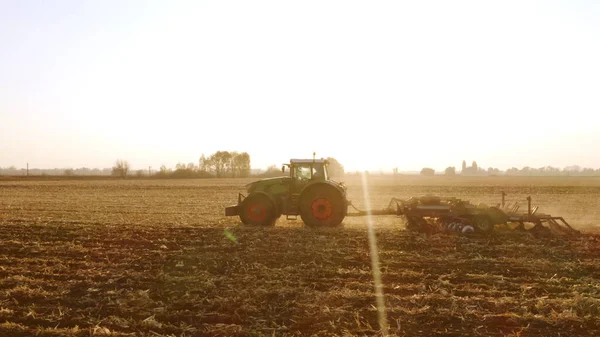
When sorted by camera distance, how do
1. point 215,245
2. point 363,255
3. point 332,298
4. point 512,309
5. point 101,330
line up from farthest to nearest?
point 215,245
point 363,255
point 332,298
point 512,309
point 101,330

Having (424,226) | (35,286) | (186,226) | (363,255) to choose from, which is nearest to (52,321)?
(35,286)

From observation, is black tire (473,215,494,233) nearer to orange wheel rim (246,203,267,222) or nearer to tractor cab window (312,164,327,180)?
tractor cab window (312,164,327,180)

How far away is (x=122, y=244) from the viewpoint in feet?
37.9

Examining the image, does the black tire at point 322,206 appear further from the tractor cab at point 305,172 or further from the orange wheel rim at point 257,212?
the orange wheel rim at point 257,212

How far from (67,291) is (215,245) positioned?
13.7 ft

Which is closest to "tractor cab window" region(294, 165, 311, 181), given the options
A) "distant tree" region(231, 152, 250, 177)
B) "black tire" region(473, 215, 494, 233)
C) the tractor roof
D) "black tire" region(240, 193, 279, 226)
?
the tractor roof

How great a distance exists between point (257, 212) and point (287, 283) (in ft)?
20.8

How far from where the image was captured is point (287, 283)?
797 cm

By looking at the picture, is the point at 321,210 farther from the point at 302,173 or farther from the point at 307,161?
the point at 307,161

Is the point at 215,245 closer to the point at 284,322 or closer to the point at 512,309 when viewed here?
the point at 284,322

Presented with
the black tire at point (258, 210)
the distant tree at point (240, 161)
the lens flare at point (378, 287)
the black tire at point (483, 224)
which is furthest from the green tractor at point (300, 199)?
the distant tree at point (240, 161)

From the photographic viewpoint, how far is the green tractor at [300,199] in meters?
13.7

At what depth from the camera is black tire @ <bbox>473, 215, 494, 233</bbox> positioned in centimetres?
1240

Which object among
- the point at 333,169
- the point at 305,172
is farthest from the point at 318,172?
the point at 333,169
